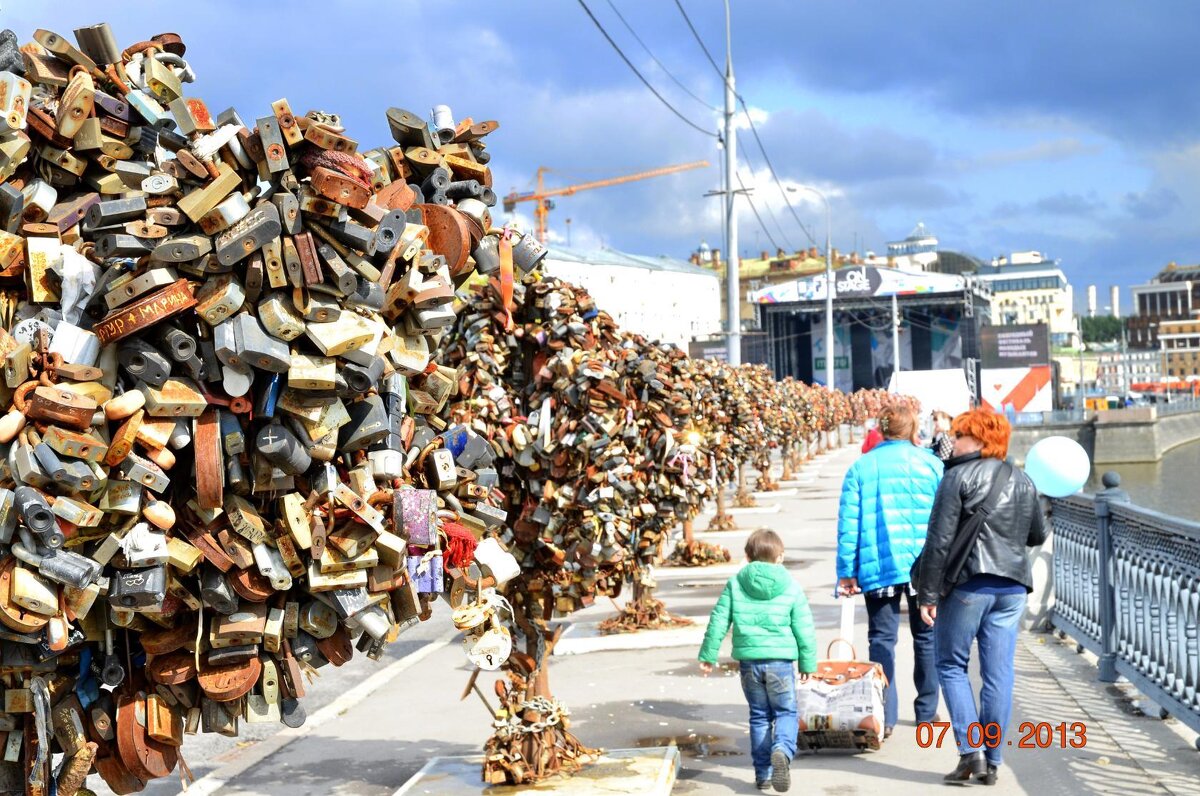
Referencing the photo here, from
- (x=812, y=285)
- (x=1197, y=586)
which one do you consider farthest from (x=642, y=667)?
(x=812, y=285)

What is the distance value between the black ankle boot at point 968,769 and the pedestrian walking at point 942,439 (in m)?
2.80

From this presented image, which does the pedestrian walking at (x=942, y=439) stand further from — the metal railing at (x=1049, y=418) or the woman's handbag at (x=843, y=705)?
the metal railing at (x=1049, y=418)

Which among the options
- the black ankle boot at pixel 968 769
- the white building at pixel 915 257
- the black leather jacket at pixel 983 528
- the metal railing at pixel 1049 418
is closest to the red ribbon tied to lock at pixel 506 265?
the black leather jacket at pixel 983 528

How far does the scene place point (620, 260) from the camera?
101m

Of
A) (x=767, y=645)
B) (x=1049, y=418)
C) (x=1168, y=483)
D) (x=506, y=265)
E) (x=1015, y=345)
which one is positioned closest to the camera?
(x=506, y=265)

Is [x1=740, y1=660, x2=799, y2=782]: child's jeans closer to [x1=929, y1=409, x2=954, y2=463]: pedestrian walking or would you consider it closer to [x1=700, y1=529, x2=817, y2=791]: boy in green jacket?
[x1=700, y1=529, x2=817, y2=791]: boy in green jacket

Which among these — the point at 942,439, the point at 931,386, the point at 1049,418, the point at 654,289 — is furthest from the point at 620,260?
the point at 942,439

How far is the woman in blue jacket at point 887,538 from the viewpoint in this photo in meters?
7.48

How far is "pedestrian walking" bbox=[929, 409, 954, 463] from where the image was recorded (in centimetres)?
951

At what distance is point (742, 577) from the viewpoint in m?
6.86

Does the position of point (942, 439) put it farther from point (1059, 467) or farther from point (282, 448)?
point (282, 448)

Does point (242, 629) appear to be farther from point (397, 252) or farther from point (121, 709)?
point (397, 252)

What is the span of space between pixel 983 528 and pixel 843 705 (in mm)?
1469

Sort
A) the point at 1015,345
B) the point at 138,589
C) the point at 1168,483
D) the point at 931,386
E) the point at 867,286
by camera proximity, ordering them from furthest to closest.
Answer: the point at 867,286 < the point at 1015,345 < the point at 1168,483 < the point at 931,386 < the point at 138,589
